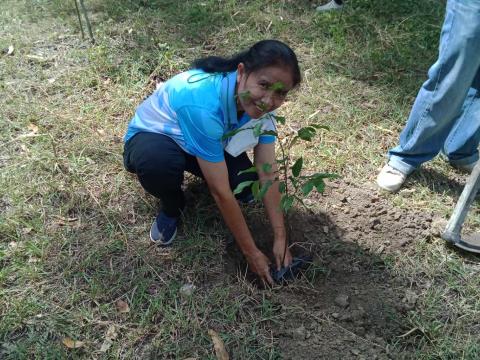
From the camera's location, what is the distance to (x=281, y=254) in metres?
1.98

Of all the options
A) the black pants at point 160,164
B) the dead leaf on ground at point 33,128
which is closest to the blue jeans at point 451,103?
the black pants at point 160,164

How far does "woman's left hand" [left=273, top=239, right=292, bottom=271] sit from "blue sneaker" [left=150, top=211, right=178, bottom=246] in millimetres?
461

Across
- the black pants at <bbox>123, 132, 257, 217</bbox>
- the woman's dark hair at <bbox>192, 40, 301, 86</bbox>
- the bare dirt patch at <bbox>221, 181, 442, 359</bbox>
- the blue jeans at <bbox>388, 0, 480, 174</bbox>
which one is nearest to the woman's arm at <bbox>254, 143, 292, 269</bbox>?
the bare dirt patch at <bbox>221, 181, 442, 359</bbox>

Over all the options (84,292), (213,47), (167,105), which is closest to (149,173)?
(167,105)

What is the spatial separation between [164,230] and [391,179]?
3.76 feet

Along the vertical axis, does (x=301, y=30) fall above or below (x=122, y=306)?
above

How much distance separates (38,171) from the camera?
2453mm

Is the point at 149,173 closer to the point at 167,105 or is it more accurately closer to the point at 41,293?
the point at 167,105

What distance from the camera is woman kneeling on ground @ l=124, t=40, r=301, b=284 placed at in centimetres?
166

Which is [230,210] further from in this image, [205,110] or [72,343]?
[72,343]

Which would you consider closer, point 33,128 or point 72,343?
point 72,343

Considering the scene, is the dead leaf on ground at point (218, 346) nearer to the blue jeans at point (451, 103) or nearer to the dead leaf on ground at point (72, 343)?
the dead leaf on ground at point (72, 343)

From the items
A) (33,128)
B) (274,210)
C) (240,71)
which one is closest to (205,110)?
(240,71)

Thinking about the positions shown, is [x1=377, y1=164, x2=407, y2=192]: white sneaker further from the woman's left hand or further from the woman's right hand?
the woman's right hand
